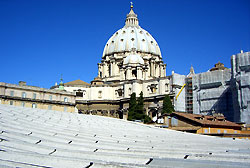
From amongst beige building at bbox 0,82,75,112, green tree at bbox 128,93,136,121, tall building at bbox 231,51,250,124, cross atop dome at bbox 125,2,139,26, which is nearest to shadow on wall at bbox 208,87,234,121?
tall building at bbox 231,51,250,124

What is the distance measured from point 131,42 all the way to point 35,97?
39.9 metres

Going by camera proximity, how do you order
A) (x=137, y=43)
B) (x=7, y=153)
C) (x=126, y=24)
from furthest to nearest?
(x=126, y=24), (x=137, y=43), (x=7, y=153)

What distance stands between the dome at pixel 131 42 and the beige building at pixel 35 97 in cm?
3139

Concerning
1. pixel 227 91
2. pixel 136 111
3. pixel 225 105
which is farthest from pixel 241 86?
pixel 136 111

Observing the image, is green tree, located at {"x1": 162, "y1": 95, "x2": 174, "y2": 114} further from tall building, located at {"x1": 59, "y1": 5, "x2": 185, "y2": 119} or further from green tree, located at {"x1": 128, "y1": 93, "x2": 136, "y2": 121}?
A: green tree, located at {"x1": 128, "y1": 93, "x2": 136, "y2": 121}

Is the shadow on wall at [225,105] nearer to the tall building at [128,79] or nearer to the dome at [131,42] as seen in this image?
the tall building at [128,79]

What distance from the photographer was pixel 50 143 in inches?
313

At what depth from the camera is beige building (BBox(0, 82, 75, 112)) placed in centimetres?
5531

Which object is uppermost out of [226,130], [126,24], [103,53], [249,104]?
[126,24]

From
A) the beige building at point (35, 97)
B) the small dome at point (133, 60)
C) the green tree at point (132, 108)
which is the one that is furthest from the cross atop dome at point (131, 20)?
the beige building at point (35, 97)

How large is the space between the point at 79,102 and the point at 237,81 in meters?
36.3

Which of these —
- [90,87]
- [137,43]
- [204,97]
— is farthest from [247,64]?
[137,43]

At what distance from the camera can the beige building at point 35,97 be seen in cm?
5531

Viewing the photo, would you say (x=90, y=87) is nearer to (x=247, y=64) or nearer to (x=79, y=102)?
(x=79, y=102)
